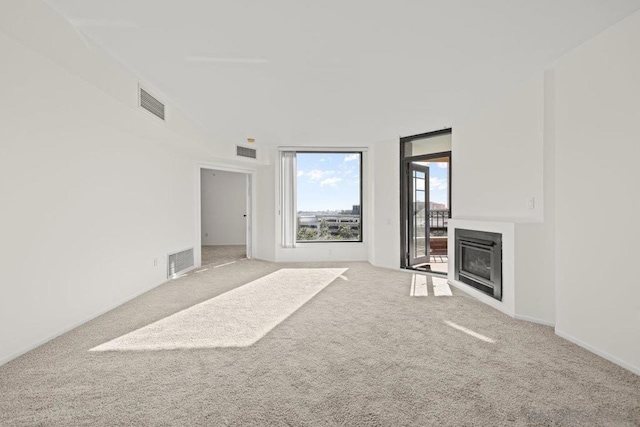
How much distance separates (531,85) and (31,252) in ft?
16.2

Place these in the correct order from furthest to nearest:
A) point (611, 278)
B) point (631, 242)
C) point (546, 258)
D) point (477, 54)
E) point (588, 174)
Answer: point (546, 258) < point (477, 54) < point (588, 174) < point (611, 278) < point (631, 242)

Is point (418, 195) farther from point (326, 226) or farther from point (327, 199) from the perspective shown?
point (326, 226)

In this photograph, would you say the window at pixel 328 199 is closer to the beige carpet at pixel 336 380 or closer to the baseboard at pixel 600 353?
the beige carpet at pixel 336 380

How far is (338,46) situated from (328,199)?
14.7 ft

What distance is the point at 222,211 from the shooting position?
9.09 m

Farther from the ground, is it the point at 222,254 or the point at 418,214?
the point at 418,214

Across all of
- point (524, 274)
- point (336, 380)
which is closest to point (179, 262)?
point (336, 380)

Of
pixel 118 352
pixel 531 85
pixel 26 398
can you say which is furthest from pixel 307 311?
pixel 531 85

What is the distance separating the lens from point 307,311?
3.37 m

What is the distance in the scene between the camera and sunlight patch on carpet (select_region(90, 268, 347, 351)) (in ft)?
8.43

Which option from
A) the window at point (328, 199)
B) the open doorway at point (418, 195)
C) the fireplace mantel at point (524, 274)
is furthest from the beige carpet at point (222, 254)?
the fireplace mantel at point (524, 274)

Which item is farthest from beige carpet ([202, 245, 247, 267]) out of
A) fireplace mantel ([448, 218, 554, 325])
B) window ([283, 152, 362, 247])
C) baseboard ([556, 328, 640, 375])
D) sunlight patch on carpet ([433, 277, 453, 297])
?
baseboard ([556, 328, 640, 375])

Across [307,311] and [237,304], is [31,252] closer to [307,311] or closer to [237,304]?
[237,304]

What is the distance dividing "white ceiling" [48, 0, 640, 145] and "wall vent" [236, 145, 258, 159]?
6.60 feet
